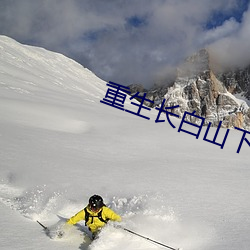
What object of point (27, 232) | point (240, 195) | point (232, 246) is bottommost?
point (27, 232)

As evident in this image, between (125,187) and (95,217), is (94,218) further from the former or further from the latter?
(125,187)

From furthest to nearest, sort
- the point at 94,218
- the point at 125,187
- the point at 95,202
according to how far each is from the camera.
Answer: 1. the point at 125,187
2. the point at 94,218
3. the point at 95,202

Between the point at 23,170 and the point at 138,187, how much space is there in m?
3.14

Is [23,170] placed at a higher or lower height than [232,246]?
lower

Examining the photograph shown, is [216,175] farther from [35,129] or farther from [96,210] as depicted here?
[35,129]

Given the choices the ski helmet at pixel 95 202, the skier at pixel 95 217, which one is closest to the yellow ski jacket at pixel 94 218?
the skier at pixel 95 217

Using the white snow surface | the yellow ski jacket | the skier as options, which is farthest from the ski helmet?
the white snow surface

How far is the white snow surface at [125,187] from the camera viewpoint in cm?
498

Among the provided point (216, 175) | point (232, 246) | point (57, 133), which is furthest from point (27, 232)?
point (57, 133)

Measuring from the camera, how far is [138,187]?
7188mm

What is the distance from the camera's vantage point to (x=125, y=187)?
716 centimetres

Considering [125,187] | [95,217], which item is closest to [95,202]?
[95,217]

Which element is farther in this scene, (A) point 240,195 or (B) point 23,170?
(B) point 23,170

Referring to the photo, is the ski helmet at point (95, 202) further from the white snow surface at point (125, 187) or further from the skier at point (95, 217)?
the white snow surface at point (125, 187)
